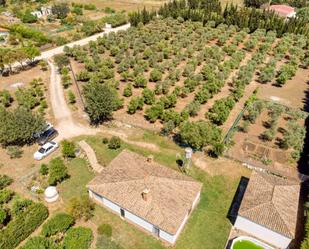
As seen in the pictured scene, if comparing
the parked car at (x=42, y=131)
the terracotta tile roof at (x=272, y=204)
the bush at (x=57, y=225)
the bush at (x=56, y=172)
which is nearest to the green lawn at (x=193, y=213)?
the bush at (x=56, y=172)

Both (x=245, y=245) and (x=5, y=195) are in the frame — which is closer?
(x=245, y=245)

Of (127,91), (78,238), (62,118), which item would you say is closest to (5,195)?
(78,238)

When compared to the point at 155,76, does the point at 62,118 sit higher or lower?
lower

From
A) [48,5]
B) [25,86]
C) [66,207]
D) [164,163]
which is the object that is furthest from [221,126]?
[48,5]

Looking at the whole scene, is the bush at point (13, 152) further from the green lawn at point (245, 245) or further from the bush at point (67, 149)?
the green lawn at point (245, 245)

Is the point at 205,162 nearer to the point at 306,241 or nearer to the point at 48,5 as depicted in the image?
the point at 306,241

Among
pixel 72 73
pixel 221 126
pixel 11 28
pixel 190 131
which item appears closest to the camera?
pixel 190 131

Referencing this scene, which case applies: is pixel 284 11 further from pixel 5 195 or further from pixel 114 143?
pixel 5 195
